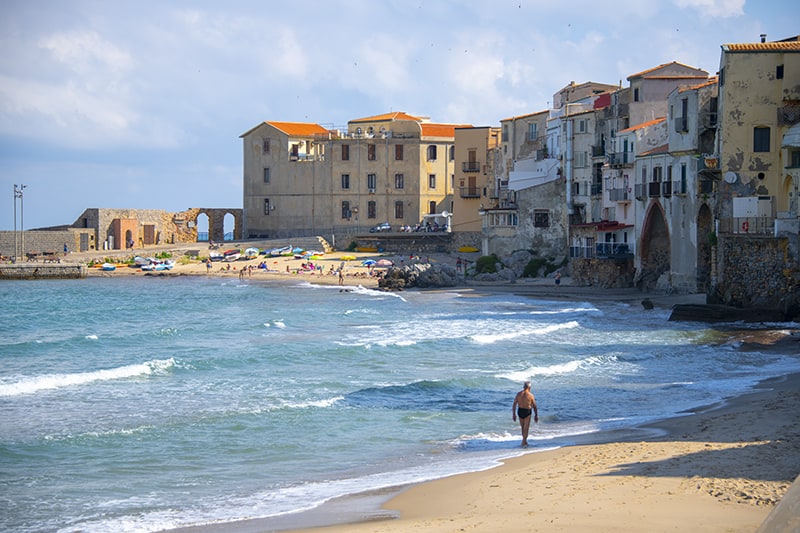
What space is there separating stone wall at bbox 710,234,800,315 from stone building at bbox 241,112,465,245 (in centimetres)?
4375

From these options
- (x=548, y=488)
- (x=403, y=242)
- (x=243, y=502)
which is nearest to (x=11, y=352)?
(x=243, y=502)

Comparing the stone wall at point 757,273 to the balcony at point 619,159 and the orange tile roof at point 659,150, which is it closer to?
the orange tile roof at point 659,150

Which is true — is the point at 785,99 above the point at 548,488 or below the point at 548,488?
above

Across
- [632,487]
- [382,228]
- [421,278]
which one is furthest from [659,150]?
[632,487]

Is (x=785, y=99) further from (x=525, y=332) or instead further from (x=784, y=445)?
(x=784, y=445)

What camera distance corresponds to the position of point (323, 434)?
67.1ft

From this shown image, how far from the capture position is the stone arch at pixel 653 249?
4894 centimetres

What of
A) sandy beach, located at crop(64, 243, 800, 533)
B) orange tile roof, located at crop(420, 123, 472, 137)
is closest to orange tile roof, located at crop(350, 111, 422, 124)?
orange tile roof, located at crop(420, 123, 472, 137)

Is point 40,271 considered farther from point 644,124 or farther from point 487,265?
point 644,124

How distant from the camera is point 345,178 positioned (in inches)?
3184

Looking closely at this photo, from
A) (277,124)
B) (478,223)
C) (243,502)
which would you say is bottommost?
(243,502)

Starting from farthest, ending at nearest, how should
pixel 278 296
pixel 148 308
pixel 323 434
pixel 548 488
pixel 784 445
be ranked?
pixel 278 296
pixel 148 308
pixel 323 434
pixel 784 445
pixel 548 488

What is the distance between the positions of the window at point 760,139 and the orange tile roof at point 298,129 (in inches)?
1915

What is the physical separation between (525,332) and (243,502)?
23.0 metres
